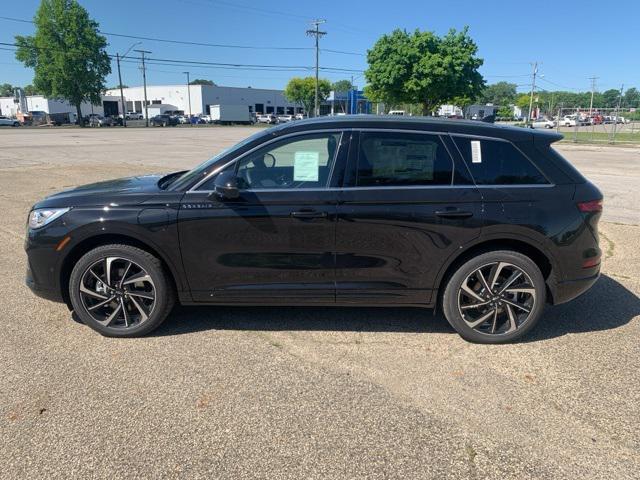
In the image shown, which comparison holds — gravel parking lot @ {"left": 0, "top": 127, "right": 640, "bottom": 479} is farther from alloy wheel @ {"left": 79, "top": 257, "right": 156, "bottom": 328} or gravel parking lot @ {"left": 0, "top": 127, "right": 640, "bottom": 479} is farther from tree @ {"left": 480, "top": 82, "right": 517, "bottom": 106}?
tree @ {"left": 480, "top": 82, "right": 517, "bottom": 106}

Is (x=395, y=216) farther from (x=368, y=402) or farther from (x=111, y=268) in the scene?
(x=111, y=268)

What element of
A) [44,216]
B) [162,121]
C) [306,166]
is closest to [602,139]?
[306,166]

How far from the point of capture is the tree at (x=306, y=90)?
99.0m

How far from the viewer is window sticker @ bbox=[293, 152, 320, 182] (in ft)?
12.3

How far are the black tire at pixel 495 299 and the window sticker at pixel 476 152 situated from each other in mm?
720

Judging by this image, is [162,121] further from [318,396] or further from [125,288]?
[318,396]

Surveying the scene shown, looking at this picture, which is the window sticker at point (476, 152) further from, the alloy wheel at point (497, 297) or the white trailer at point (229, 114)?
the white trailer at point (229, 114)

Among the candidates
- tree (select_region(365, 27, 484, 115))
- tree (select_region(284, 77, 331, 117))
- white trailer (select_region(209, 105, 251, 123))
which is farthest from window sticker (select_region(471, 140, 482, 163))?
tree (select_region(284, 77, 331, 117))

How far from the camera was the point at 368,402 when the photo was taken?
3092 millimetres

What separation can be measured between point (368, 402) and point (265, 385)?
0.70 m

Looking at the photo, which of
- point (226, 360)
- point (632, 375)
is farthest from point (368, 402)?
point (632, 375)

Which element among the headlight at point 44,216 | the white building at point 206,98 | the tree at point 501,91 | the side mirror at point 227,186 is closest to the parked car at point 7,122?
the white building at point 206,98

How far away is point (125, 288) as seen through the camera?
386 centimetres

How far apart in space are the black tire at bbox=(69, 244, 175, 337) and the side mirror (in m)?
0.79
